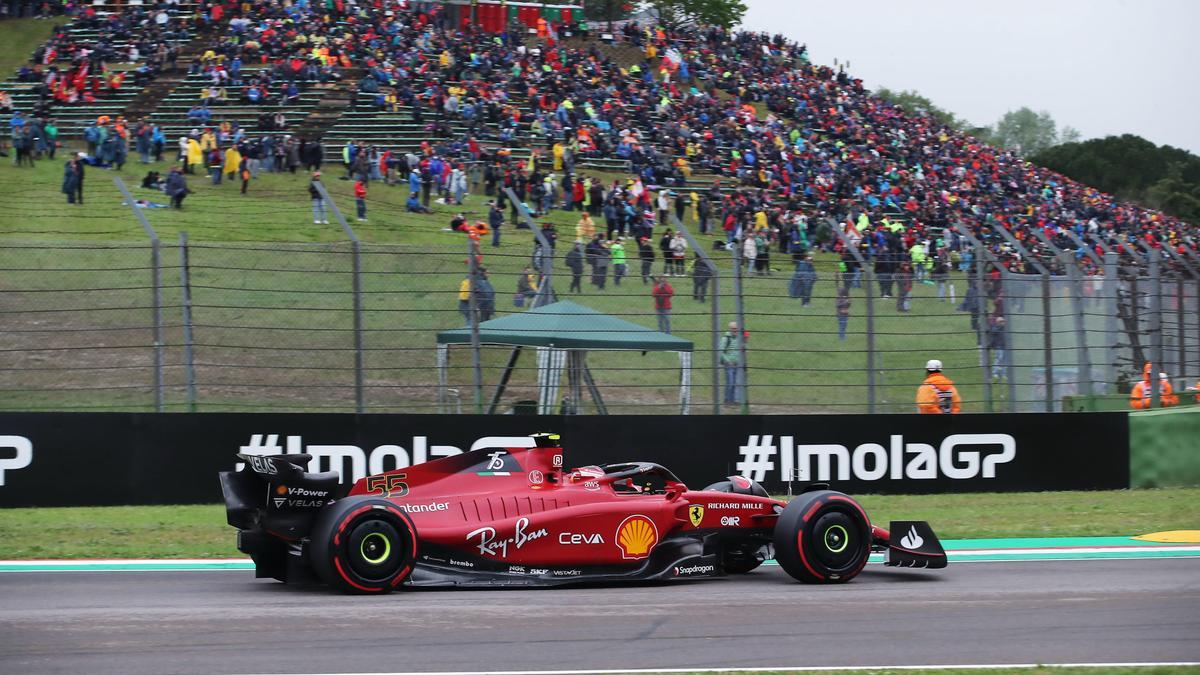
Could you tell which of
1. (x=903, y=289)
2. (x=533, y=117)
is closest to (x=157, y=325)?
(x=903, y=289)

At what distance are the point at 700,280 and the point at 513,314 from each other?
7.38 feet

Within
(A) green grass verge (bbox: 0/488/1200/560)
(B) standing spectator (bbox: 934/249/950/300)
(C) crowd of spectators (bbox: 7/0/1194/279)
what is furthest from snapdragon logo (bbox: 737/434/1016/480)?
(C) crowd of spectators (bbox: 7/0/1194/279)

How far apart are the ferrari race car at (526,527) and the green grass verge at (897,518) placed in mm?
2687

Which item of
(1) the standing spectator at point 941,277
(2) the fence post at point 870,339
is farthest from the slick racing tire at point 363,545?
(1) the standing spectator at point 941,277

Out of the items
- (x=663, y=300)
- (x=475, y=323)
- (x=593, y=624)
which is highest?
(x=663, y=300)

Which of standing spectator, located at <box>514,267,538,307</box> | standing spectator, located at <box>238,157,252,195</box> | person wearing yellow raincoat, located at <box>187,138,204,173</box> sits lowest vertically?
standing spectator, located at <box>514,267,538,307</box>

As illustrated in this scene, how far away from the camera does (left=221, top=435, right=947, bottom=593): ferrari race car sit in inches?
351

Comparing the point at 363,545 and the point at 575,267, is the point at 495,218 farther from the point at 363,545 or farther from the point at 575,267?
the point at 363,545

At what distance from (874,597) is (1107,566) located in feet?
8.70

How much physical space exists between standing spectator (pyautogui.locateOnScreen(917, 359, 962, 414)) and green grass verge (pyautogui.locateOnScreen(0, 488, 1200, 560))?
1.18 m

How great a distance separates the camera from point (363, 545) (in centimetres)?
888

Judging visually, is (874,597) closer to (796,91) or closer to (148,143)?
(148,143)

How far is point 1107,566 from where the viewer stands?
35.1 ft

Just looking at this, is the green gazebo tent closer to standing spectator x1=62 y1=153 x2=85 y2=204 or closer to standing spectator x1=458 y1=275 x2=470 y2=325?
standing spectator x1=458 y1=275 x2=470 y2=325
